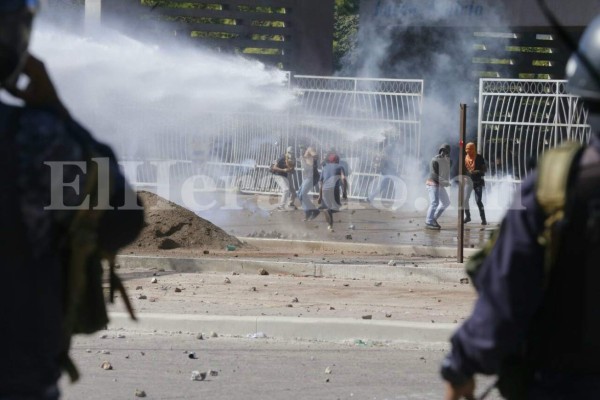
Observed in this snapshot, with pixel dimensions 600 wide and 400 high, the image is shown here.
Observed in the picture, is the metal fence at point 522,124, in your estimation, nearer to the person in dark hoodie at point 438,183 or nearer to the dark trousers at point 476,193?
the dark trousers at point 476,193

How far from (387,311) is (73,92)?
1807 centimetres

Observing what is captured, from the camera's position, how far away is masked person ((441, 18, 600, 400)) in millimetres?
2635

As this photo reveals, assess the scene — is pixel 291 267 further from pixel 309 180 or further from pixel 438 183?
pixel 309 180

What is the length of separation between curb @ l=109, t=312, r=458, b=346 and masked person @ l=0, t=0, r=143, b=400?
20.2 feet

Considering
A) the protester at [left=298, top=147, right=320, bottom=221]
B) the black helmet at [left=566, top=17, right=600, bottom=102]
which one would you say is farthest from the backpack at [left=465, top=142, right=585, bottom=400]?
the protester at [left=298, top=147, right=320, bottom=221]

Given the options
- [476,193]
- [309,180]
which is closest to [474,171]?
[476,193]

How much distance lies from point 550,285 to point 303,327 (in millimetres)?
6240

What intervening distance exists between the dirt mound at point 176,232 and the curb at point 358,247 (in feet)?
2.39

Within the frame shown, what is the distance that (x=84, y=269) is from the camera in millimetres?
2779

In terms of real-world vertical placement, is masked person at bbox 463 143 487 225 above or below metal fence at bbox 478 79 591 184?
below

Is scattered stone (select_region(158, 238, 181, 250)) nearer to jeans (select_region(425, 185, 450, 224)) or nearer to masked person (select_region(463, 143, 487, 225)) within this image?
jeans (select_region(425, 185, 450, 224))

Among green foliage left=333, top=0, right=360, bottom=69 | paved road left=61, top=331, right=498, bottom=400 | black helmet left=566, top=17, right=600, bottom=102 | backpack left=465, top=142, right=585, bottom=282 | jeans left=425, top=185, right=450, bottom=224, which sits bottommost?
paved road left=61, top=331, right=498, bottom=400

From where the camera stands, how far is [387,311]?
992 centimetres

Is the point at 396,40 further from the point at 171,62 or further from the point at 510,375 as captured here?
the point at 510,375
